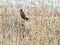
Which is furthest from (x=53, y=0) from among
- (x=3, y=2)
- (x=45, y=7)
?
(x=3, y=2)

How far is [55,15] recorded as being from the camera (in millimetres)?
2225

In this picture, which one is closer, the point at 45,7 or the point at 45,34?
the point at 45,34

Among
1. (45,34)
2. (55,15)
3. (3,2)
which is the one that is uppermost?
(3,2)

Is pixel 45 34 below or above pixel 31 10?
below

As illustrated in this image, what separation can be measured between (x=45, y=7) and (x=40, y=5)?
0.07 meters

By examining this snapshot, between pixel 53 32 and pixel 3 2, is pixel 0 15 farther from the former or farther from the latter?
pixel 53 32

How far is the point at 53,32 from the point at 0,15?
2.35 ft

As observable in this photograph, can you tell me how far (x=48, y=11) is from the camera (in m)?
2.24

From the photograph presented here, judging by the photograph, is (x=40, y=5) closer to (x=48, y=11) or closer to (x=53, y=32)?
(x=48, y=11)

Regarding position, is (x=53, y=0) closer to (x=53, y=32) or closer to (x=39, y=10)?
(x=39, y=10)

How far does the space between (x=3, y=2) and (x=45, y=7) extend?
0.56 metres

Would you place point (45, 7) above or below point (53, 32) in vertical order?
above

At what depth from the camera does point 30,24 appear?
2.16 meters

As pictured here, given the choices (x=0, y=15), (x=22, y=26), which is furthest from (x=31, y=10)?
(x=0, y=15)
